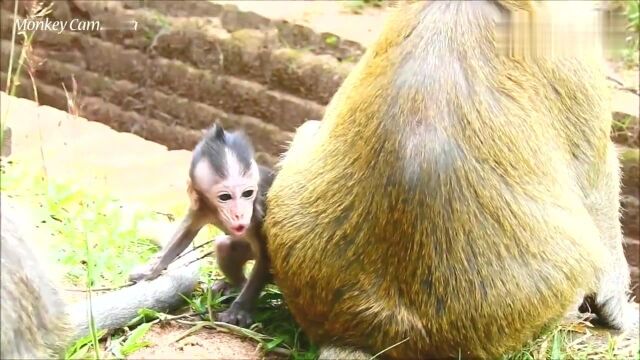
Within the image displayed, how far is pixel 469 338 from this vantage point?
3.34 metres

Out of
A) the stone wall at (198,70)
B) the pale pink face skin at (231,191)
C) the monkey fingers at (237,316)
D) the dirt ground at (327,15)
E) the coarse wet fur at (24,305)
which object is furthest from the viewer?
the dirt ground at (327,15)

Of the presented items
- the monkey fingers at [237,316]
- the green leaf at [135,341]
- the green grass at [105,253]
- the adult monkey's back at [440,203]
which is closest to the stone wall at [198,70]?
the green grass at [105,253]

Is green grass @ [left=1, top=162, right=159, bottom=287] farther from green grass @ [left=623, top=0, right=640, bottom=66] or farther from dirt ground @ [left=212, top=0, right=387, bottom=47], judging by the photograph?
green grass @ [left=623, top=0, right=640, bottom=66]

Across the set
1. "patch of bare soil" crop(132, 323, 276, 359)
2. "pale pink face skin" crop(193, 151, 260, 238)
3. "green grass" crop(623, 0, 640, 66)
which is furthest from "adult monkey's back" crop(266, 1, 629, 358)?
"green grass" crop(623, 0, 640, 66)

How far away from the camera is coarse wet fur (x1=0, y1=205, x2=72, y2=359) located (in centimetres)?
274

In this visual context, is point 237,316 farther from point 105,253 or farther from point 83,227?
point 83,227

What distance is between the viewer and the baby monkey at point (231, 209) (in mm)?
3722

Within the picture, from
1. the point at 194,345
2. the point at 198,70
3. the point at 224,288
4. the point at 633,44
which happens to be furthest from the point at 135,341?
the point at 633,44

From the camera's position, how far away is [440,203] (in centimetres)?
321

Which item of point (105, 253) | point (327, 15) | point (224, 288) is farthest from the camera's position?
point (327, 15)

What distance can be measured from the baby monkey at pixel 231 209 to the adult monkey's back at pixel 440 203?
0.21 meters

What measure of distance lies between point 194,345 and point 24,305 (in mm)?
1013

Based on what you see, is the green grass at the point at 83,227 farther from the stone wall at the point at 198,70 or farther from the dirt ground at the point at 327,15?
the dirt ground at the point at 327,15

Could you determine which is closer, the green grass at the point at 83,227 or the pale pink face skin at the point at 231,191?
the pale pink face skin at the point at 231,191
